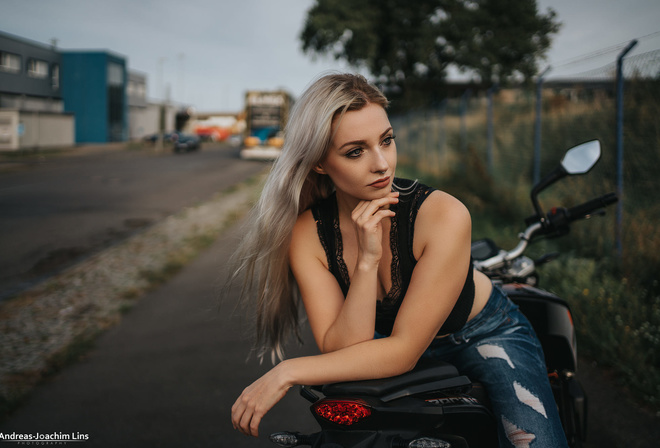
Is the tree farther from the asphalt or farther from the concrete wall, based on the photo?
the asphalt

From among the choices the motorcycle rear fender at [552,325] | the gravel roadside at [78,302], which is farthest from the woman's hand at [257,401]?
the gravel roadside at [78,302]

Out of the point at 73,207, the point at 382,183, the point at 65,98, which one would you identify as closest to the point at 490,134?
the point at 65,98

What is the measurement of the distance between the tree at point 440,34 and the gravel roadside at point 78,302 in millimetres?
21165

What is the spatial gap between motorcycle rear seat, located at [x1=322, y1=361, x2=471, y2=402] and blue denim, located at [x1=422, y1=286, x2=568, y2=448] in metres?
0.34

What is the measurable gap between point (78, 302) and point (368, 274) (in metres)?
4.47

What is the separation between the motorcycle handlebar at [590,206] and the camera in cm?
211

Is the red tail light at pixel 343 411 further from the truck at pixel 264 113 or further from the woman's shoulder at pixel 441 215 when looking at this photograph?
the truck at pixel 264 113

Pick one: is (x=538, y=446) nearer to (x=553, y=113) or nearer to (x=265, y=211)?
(x=265, y=211)

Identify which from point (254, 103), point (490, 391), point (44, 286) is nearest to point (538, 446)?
point (490, 391)

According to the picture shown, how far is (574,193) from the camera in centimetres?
566

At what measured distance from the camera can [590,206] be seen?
218 cm

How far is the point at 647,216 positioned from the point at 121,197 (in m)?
12.0

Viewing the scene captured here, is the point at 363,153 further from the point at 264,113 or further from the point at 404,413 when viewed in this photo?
the point at 264,113

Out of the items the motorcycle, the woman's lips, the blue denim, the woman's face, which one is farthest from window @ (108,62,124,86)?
the motorcycle
